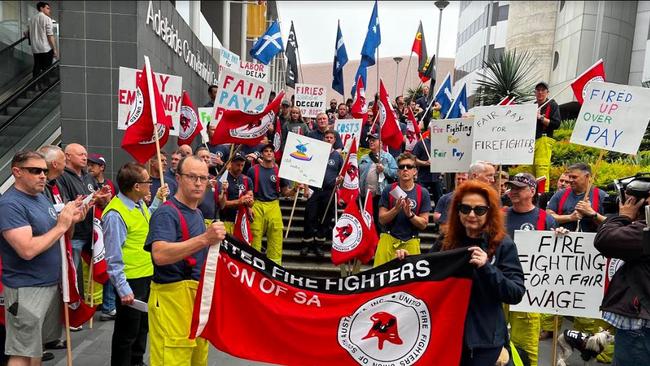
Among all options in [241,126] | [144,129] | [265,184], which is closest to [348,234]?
[265,184]

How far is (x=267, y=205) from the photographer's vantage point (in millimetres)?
7766

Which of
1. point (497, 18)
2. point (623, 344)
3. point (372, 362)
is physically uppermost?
point (497, 18)

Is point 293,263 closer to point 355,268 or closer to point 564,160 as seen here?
point 355,268

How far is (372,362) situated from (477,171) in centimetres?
274

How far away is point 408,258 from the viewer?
341cm

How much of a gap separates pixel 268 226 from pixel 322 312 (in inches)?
171

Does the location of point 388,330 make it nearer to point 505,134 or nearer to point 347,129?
point 505,134

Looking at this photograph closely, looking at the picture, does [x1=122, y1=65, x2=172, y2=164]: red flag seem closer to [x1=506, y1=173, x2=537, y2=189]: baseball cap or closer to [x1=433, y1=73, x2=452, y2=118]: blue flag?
[x1=506, y1=173, x2=537, y2=189]: baseball cap

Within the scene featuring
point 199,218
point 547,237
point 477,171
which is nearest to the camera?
point 199,218

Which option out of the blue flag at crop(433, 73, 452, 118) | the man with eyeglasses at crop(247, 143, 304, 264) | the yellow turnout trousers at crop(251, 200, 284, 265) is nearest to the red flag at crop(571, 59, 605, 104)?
the blue flag at crop(433, 73, 452, 118)

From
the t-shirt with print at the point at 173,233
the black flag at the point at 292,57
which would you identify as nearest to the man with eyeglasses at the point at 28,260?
the t-shirt with print at the point at 173,233

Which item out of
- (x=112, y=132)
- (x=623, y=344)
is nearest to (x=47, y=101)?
→ (x=112, y=132)

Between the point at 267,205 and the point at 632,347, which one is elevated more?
the point at 267,205

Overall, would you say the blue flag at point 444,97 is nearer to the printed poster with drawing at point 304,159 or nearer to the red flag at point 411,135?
the red flag at point 411,135
